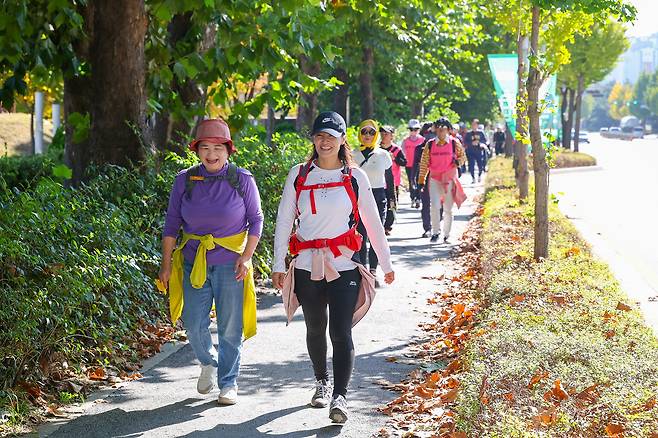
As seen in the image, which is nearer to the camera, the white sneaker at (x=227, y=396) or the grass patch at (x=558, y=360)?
the grass patch at (x=558, y=360)

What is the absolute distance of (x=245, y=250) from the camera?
7090 millimetres

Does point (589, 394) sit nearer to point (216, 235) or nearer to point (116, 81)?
point (216, 235)

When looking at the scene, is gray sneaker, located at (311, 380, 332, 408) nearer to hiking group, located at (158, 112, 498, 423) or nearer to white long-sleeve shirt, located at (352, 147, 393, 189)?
hiking group, located at (158, 112, 498, 423)

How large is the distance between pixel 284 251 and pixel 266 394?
113 centimetres

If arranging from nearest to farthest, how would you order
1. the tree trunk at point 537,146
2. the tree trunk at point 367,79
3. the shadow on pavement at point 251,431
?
the shadow on pavement at point 251,431, the tree trunk at point 537,146, the tree trunk at point 367,79

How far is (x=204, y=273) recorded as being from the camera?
277 inches

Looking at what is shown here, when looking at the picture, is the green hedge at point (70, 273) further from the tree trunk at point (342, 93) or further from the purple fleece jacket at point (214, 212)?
the tree trunk at point (342, 93)

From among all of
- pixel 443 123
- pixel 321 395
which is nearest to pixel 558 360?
pixel 321 395

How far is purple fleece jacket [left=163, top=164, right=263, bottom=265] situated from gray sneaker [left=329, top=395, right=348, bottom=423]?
3.68ft

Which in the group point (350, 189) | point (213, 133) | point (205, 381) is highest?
point (213, 133)

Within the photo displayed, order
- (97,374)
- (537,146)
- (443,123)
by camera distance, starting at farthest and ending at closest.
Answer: (443,123)
(537,146)
(97,374)

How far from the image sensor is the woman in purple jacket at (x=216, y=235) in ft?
23.1

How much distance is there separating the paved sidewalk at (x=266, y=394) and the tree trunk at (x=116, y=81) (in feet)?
8.29

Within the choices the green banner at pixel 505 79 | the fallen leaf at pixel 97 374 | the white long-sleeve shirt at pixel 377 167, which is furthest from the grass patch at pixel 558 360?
the green banner at pixel 505 79
